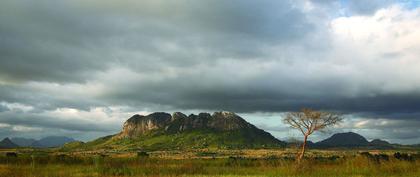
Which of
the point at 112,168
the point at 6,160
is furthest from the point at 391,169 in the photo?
the point at 6,160

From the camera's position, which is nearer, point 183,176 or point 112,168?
point 183,176

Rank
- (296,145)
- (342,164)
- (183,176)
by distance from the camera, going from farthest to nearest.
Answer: (296,145) < (342,164) < (183,176)

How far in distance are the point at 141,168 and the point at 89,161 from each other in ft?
63.6

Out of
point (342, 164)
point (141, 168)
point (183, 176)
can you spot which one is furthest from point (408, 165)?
point (141, 168)

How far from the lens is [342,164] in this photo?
36.0 m

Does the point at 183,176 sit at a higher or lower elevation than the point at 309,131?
lower

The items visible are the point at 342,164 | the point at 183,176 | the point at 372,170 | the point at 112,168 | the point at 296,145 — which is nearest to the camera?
the point at 183,176

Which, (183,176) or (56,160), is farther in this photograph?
(56,160)

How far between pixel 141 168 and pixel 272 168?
35.9 ft

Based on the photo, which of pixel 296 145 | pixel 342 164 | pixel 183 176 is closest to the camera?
pixel 183 176

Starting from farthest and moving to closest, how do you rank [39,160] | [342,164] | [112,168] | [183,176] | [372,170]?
[39,160]
[342,164]
[112,168]
[372,170]
[183,176]

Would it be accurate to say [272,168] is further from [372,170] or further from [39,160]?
[39,160]

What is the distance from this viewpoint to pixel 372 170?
31.2 metres

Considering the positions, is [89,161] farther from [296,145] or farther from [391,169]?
[391,169]
